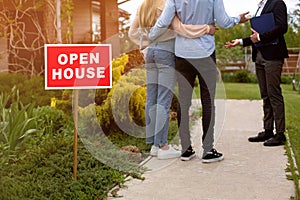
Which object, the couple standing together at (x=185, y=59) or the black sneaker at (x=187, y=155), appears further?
the black sneaker at (x=187, y=155)

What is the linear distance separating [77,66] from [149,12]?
3.94ft

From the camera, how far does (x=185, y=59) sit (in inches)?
170

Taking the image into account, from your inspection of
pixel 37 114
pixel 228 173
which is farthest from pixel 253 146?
pixel 37 114

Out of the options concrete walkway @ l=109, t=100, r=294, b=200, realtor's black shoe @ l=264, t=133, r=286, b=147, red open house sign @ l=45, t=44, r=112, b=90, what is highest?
red open house sign @ l=45, t=44, r=112, b=90

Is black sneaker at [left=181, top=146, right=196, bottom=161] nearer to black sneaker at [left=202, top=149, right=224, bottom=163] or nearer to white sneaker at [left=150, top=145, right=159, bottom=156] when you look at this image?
black sneaker at [left=202, top=149, right=224, bottom=163]

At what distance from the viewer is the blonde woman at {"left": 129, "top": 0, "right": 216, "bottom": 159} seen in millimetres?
4477

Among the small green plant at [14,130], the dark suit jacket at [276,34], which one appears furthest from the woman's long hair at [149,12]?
the small green plant at [14,130]

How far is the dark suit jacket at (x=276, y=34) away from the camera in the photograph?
471cm

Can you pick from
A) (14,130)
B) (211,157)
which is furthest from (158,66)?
(14,130)

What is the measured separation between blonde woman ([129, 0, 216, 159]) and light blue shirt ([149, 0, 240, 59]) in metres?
0.08

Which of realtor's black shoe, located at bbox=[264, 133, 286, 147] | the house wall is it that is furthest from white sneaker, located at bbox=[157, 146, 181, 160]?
the house wall

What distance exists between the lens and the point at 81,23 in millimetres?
11172

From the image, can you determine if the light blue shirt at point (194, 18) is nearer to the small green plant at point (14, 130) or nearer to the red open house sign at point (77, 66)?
the red open house sign at point (77, 66)

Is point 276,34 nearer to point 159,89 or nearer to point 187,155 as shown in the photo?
point 159,89
